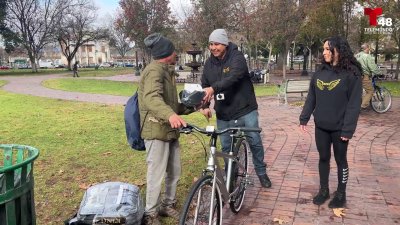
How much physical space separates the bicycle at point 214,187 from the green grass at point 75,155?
0.72m

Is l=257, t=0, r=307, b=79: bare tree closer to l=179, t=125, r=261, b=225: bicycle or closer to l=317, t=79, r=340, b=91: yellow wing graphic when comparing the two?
l=317, t=79, r=340, b=91: yellow wing graphic

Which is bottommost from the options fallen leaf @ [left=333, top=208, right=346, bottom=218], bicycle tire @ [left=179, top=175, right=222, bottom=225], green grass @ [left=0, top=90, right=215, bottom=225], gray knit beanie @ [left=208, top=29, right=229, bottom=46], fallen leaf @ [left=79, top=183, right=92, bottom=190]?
fallen leaf @ [left=333, top=208, right=346, bottom=218]

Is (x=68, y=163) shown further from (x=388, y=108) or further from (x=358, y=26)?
(x=358, y=26)

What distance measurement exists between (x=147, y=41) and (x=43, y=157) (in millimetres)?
3644

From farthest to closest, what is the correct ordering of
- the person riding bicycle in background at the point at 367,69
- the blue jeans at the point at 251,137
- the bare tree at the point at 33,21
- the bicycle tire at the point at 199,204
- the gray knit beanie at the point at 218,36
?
the bare tree at the point at 33,21, the person riding bicycle in background at the point at 367,69, the blue jeans at the point at 251,137, the gray knit beanie at the point at 218,36, the bicycle tire at the point at 199,204

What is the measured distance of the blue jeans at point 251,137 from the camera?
4199 mm

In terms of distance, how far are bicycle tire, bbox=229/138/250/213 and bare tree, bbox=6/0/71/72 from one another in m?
48.5

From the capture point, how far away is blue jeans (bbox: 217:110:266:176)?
13.8ft

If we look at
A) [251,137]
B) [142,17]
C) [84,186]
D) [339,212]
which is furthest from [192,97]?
[142,17]

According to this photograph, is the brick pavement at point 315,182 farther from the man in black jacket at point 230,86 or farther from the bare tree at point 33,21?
the bare tree at point 33,21

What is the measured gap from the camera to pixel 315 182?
481 centimetres

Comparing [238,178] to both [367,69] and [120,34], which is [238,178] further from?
[120,34]

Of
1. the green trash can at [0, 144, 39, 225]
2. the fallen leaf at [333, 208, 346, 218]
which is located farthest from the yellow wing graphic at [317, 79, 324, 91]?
the green trash can at [0, 144, 39, 225]
